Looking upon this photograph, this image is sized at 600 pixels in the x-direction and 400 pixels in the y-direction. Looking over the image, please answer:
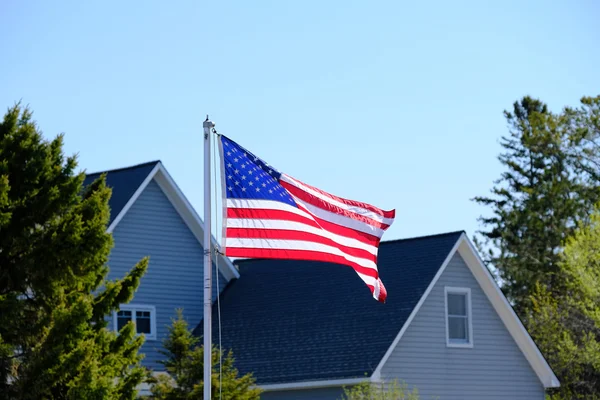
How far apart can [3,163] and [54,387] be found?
11.6ft

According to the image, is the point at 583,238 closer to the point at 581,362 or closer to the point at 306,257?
the point at 581,362

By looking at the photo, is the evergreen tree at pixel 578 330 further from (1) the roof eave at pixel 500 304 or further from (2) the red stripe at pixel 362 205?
(2) the red stripe at pixel 362 205

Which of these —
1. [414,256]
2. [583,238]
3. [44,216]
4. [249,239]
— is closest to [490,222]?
[583,238]

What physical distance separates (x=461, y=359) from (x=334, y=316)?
3191 mm

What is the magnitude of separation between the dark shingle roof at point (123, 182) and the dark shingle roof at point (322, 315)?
3.63 metres

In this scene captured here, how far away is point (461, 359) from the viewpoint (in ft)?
93.3

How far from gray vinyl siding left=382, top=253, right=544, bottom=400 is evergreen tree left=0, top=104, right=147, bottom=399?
8.67 metres

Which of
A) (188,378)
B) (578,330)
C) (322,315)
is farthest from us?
(578,330)

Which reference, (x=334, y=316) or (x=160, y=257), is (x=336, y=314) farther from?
(x=160, y=257)

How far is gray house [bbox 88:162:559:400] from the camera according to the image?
87.9 feet

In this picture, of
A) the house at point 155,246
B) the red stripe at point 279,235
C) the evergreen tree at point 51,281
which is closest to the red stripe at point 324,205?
the red stripe at point 279,235

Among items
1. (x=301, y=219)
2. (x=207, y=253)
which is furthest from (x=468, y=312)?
(x=207, y=253)

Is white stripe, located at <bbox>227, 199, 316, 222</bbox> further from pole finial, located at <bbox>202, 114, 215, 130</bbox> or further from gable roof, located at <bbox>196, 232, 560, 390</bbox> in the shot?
gable roof, located at <bbox>196, 232, 560, 390</bbox>

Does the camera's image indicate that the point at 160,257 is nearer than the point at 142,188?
No
